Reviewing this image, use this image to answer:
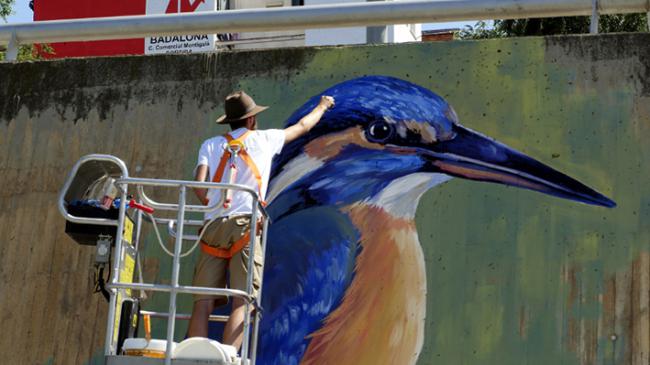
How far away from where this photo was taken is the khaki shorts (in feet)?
22.8

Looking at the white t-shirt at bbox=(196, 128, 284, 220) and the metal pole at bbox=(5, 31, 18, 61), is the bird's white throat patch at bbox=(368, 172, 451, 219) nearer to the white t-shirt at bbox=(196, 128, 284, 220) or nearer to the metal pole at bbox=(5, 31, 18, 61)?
the white t-shirt at bbox=(196, 128, 284, 220)

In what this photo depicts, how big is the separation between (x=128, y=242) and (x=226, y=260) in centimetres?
59

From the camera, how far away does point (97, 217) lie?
7.29 m

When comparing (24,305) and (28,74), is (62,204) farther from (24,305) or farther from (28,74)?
(28,74)

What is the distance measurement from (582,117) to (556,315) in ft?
4.52

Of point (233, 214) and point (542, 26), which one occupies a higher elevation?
point (542, 26)

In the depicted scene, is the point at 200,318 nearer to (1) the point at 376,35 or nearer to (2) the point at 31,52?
(1) the point at 376,35

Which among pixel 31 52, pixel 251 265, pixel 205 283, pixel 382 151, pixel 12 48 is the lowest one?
pixel 205 283

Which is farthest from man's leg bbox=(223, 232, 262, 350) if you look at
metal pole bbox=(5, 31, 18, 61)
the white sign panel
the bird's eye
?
the white sign panel

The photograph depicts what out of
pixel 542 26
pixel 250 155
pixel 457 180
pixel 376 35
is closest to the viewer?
pixel 250 155

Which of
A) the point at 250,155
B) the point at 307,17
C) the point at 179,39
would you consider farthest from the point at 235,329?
the point at 179,39

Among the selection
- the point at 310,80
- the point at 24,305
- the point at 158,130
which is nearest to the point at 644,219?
the point at 310,80

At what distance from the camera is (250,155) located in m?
7.25

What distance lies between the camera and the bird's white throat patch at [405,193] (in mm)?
8359
